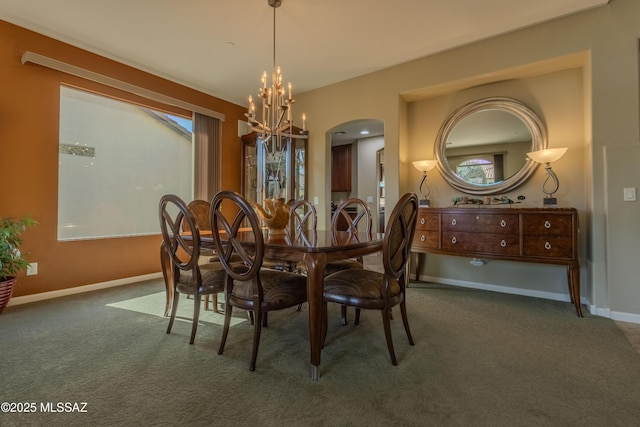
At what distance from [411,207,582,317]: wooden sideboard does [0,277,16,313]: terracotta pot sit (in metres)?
3.96

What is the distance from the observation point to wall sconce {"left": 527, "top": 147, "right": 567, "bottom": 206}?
2957mm

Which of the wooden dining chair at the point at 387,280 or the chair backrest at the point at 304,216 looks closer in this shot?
the wooden dining chair at the point at 387,280

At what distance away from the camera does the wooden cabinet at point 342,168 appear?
669cm

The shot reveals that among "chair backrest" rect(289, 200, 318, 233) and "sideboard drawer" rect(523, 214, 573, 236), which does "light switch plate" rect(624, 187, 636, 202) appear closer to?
"sideboard drawer" rect(523, 214, 573, 236)

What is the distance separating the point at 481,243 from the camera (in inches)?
121

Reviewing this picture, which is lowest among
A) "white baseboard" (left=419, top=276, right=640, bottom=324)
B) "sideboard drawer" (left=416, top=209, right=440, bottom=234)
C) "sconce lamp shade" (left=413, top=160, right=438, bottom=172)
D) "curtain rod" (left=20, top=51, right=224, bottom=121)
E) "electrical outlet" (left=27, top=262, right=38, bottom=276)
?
"white baseboard" (left=419, top=276, right=640, bottom=324)

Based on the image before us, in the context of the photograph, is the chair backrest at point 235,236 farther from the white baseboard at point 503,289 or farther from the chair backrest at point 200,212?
the white baseboard at point 503,289

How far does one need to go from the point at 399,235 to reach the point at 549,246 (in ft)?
6.03

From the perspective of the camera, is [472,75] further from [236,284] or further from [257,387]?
[257,387]

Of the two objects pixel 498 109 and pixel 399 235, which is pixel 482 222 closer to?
pixel 498 109

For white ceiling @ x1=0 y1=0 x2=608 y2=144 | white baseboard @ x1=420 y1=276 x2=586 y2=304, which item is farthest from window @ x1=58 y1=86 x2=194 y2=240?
white baseboard @ x1=420 y1=276 x2=586 y2=304

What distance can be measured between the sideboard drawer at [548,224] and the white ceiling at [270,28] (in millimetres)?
1897

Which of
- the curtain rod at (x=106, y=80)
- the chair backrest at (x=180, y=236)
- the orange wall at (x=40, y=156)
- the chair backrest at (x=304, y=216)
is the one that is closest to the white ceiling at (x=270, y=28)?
the orange wall at (x=40, y=156)

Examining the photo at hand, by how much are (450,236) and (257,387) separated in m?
2.51
